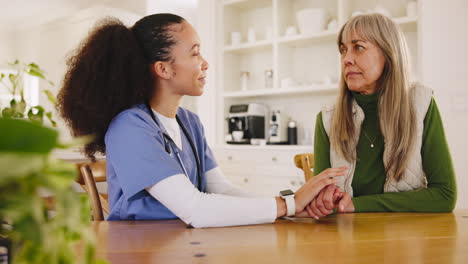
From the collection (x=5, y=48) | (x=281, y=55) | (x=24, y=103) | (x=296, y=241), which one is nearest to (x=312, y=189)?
(x=296, y=241)

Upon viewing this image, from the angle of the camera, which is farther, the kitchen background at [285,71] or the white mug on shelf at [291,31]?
the white mug on shelf at [291,31]

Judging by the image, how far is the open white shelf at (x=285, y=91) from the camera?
3.56 metres

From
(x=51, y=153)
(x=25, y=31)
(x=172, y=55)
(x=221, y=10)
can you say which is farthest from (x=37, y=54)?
(x=51, y=153)

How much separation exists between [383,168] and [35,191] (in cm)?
145

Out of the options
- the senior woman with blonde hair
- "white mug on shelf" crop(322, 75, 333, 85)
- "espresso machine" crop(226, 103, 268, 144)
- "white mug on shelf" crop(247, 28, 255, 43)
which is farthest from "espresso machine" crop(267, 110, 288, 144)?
the senior woman with blonde hair

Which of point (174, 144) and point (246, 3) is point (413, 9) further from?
point (174, 144)

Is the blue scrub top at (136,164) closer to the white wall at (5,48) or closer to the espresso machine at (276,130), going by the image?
the espresso machine at (276,130)

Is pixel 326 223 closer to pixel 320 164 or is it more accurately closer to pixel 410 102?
pixel 320 164

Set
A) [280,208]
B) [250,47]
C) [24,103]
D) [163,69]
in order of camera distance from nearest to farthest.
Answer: [280,208] < [24,103] < [163,69] < [250,47]

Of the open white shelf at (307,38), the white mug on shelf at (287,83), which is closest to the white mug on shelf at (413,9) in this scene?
the open white shelf at (307,38)

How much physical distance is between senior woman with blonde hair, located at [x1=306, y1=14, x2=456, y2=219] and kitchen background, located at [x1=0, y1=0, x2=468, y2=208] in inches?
60.7

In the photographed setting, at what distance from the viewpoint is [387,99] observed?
4.93ft

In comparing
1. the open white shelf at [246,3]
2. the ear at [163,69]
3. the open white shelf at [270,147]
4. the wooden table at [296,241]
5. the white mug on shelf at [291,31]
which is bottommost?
the open white shelf at [270,147]

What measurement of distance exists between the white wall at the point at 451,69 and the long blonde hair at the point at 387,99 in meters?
1.50
